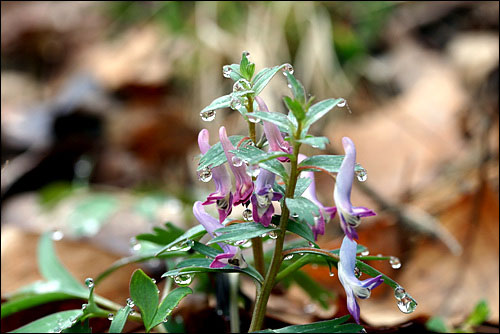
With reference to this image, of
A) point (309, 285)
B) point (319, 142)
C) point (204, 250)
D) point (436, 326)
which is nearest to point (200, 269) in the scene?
point (204, 250)

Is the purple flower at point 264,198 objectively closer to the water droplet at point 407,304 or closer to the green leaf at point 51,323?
the water droplet at point 407,304

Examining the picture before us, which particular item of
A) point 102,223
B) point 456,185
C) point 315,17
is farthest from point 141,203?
point 315,17

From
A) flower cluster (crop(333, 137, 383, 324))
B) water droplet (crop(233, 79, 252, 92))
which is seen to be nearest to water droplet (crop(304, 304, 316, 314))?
flower cluster (crop(333, 137, 383, 324))

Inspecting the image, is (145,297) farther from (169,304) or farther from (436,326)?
(436,326)

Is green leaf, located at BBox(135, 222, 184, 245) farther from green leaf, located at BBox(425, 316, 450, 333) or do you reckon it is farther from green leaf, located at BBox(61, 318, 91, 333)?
green leaf, located at BBox(425, 316, 450, 333)

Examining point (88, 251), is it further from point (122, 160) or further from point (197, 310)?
point (122, 160)
